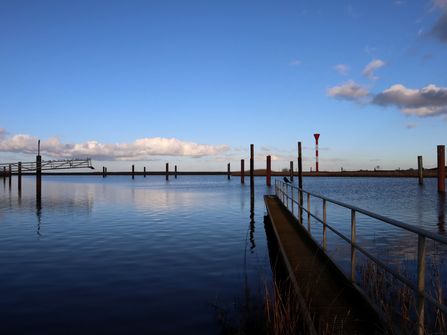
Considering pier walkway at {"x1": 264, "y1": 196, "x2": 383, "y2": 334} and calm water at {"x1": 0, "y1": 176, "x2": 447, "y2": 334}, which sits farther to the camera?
calm water at {"x1": 0, "y1": 176, "x2": 447, "y2": 334}

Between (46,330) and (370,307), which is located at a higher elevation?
(370,307)

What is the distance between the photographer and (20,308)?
20.9 feet

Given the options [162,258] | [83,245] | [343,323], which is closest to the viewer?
[343,323]

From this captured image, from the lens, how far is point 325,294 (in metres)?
5.67

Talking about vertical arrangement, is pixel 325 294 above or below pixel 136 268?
above

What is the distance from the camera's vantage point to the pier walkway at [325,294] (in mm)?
4594

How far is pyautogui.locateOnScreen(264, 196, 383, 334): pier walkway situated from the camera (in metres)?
4.59

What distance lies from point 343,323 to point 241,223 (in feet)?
43.0

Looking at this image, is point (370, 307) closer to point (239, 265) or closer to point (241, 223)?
point (239, 265)

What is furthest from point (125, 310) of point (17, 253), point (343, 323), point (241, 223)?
point (241, 223)

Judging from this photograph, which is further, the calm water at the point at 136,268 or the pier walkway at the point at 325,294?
the calm water at the point at 136,268

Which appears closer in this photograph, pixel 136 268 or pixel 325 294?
pixel 325 294

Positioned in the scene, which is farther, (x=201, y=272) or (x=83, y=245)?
(x=83, y=245)

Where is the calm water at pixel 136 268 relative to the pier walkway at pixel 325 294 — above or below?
below
